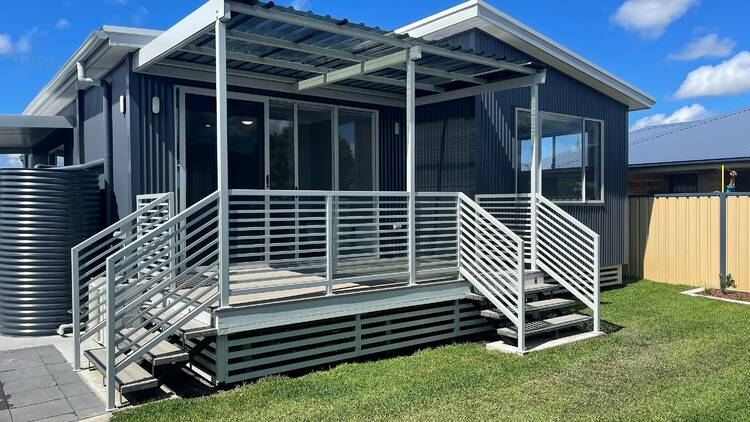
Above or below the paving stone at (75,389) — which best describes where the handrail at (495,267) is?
above

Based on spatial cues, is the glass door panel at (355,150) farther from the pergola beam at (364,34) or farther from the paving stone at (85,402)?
the paving stone at (85,402)

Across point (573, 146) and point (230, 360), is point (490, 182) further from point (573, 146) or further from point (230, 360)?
point (230, 360)

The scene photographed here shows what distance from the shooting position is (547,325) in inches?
226

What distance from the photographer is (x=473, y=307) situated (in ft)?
20.0

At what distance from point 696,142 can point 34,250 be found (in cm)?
1404

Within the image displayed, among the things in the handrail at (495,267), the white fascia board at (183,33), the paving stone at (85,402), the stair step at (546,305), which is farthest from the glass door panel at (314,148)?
the paving stone at (85,402)

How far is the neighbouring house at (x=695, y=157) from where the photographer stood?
12312mm

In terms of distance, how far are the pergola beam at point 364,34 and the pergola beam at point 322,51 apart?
56cm

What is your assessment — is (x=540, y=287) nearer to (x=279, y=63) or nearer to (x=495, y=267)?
(x=495, y=267)

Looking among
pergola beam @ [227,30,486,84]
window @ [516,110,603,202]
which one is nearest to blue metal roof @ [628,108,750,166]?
window @ [516,110,603,202]

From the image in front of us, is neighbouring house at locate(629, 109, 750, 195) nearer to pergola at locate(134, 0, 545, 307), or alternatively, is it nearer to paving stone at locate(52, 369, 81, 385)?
pergola at locate(134, 0, 545, 307)

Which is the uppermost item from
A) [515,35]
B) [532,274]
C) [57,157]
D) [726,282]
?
[515,35]

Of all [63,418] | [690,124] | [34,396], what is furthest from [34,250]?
[690,124]

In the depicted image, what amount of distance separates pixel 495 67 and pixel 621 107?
4.81 meters
